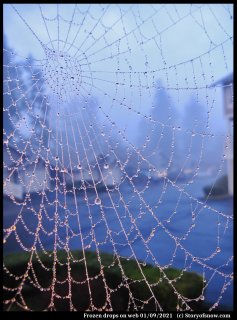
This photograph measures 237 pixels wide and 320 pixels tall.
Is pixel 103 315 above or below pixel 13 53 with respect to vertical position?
below

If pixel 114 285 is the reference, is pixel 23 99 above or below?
above

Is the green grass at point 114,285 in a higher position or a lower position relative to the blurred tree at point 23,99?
lower

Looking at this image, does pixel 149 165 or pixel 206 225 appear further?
pixel 206 225

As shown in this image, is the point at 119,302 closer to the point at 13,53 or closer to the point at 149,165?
the point at 149,165

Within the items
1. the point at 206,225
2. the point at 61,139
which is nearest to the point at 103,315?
the point at 61,139

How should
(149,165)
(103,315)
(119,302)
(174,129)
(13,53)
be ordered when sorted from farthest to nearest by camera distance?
(119,302)
(149,165)
(174,129)
(13,53)
(103,315)

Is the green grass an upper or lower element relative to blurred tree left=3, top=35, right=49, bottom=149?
lower

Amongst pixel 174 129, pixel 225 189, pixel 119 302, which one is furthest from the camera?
pixel 225 189

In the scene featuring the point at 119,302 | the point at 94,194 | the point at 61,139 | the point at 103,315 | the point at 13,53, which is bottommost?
the point at 119,302
